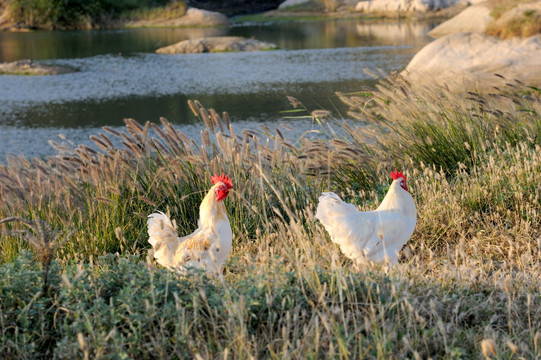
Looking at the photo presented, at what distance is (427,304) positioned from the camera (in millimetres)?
3160

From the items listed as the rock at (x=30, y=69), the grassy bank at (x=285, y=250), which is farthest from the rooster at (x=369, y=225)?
the rock at (x=30, y=69)

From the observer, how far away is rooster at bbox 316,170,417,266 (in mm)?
4039

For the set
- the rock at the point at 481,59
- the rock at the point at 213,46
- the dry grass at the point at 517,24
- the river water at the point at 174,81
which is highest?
the dry grass at the point at 517,24

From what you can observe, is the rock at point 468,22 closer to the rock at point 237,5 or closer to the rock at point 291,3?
the rock at point 291,3

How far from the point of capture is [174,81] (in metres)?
16.8

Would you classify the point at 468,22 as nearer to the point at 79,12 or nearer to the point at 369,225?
the point at 79,12

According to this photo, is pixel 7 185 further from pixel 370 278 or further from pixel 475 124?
pixel 475 124

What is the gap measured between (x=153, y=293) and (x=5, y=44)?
1068 inches

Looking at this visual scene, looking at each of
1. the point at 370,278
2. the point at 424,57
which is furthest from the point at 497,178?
the point at 424,57

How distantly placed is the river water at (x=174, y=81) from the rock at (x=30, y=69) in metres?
0.46

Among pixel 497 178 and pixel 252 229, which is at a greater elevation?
pixel 497 178

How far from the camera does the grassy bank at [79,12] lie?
35031 mm

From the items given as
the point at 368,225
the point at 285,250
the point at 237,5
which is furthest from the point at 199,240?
the point at 237,5

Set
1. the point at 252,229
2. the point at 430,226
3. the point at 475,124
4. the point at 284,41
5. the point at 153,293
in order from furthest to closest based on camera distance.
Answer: the point at 284,41 < the point at 475,124 < the point at 252,229 < the point at 430,226 < the point at 153,293
